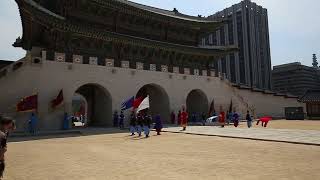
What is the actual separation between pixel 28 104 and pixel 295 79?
76.6 metres

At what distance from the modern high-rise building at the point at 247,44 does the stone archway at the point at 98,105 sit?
40521 mm

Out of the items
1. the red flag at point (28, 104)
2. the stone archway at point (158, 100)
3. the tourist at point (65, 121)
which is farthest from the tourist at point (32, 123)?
the stone archway at point (158, 100)

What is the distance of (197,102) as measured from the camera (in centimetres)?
3403

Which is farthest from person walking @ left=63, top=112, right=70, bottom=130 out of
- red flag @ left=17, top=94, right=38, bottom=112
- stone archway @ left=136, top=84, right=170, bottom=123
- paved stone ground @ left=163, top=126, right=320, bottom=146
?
paved stone ground @ left=163, top=126, right=320, bottom=146

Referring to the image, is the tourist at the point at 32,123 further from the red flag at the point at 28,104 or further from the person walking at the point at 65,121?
the person walking at the point at 65,121

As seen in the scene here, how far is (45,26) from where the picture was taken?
2302 cm

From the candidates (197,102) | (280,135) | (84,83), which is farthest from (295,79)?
(280,135)

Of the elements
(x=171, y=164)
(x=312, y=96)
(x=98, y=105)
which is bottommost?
(x=171, y=164)

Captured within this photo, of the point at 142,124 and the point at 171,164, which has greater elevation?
the point at 142,124

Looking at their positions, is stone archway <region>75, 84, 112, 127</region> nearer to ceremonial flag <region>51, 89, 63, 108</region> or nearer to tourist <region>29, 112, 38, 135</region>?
ceremonial flag <region>51, 89, 63, 108</region>

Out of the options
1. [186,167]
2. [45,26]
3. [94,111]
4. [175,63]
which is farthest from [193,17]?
[186,167]

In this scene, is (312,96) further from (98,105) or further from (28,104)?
(28,104)

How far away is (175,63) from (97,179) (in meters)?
26.2

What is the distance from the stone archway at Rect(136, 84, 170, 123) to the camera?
29984 mm
